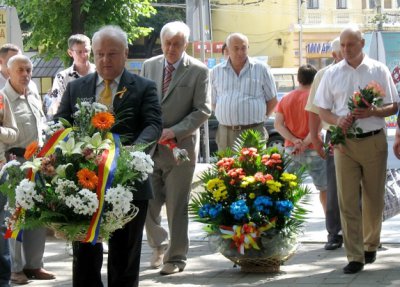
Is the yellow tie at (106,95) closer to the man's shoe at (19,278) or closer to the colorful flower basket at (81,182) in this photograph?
the colorful flower basket at (81,182)

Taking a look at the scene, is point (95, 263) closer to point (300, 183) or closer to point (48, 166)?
point (48, 166)

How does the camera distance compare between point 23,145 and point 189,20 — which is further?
point 189,20

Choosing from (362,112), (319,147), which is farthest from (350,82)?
(319,147)

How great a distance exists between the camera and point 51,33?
85.9 feet

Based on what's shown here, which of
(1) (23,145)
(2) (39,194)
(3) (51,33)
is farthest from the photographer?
(3) (51,33)

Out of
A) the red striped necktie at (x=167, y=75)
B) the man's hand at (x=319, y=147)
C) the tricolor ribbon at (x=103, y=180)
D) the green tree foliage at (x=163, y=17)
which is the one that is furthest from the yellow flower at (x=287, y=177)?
the green tree foliage at (x=163, y=17)

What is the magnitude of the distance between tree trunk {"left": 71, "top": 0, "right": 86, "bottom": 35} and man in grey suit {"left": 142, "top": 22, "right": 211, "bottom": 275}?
14213 mm

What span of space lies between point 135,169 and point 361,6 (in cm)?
5308

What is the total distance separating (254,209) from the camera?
8.52 meters

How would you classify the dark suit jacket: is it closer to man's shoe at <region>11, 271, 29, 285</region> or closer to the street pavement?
the street pavement

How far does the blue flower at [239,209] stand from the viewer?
8453mm

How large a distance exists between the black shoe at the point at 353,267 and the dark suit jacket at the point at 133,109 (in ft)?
8.39

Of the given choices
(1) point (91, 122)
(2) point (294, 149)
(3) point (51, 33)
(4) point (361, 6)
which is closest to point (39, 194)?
(1) point (91, 122)

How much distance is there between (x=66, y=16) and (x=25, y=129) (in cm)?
1689
